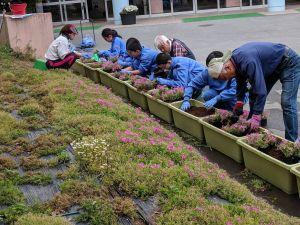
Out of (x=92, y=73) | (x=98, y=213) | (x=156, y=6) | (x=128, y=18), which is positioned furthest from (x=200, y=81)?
(x=156, y=6)

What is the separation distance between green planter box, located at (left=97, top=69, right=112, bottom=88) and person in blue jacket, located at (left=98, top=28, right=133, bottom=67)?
0.41m

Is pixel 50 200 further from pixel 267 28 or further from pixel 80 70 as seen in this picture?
pixel 267 28

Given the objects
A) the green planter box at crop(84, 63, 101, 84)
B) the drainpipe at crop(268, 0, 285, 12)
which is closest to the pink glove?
the green planter box at crop(84, 63, 101, 84)

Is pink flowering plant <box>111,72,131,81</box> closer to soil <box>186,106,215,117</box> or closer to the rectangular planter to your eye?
soil <box>186,106,215,117</box>

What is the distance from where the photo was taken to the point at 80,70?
11125mm

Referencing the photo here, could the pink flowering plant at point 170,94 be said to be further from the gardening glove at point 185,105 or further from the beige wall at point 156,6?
the beige wall at point 156,6

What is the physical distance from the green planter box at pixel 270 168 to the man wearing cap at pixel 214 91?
1393 mm

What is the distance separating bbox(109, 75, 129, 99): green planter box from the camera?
28.7 ft

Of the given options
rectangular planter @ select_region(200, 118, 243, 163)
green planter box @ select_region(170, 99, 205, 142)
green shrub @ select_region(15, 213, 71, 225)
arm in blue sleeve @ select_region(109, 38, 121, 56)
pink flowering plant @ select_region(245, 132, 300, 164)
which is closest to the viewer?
green shrub @ select_region(15, 213, 71, 225)

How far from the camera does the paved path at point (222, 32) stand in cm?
1469

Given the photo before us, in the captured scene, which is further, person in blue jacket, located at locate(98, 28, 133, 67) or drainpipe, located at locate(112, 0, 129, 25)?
drainpipe, located at locate(112, 0, 129, 25)

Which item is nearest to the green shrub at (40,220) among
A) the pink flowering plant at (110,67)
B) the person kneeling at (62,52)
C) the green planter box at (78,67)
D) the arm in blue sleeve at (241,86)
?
the arm in blue sleeve at (241,86)

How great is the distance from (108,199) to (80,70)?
743 centimetres

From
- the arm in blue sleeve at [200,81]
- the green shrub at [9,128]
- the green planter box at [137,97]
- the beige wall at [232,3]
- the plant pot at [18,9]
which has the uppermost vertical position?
the plant pot at [18,9]
